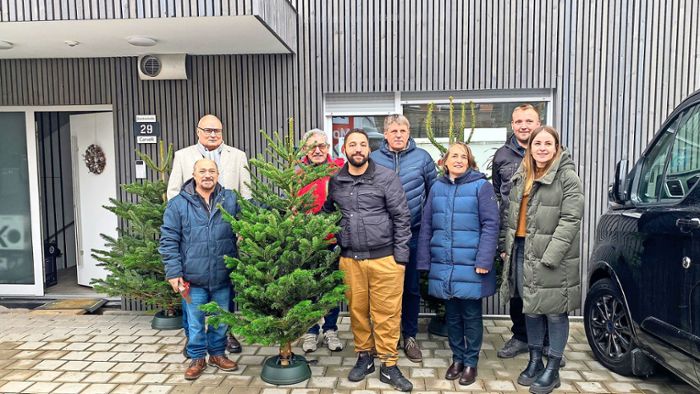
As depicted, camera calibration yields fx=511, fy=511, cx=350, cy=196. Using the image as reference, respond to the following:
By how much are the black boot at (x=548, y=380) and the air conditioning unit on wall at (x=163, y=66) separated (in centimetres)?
471

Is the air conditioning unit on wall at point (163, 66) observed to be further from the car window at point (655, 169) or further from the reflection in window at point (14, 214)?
the car window at point (655, 169)

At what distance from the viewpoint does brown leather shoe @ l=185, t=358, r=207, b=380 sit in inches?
160

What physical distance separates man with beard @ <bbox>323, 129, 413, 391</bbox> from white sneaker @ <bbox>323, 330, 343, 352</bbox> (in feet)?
2.45

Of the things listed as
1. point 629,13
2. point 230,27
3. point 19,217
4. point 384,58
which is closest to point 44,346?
point 19,217

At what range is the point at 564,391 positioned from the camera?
3.81 metres

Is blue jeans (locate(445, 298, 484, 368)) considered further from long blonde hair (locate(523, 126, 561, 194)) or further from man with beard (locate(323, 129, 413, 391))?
long blonde hair (locate(523, 126, 561, 194))

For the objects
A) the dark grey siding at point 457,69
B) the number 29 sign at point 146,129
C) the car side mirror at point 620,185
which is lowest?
the car side mirror at point 620,185

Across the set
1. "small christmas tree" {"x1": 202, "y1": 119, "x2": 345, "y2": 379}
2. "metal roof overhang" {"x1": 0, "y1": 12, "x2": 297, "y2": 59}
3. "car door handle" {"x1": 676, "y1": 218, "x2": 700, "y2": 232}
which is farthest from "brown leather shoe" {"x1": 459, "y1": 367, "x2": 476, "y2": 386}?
"metal roof overhang" {"x1": 0, "y1": 12, "x2": 297, "y2": 59}

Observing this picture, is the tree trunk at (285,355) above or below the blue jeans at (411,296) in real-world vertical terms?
below

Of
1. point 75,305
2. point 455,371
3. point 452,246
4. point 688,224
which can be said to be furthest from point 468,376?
point 75,305

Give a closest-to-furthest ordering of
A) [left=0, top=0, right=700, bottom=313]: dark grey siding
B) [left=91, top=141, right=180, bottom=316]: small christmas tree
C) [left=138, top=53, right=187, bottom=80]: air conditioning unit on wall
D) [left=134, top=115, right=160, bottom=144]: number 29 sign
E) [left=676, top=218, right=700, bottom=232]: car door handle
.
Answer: [left=676, top=218, right=700, bottom=232]: car door handle → [left=91, top=141, right=180, bottom=316]: small christmas tree → [left=0, top=0, right=700, bottom=313]: dark grey siding → [left=138, top=53, right=187, bottom=80]: air conditioning unit on wall → [left=134, top=115, right=160, bottom=144]: number 29 sign

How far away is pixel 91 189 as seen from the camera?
669 cm

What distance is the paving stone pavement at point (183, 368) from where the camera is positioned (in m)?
3.91

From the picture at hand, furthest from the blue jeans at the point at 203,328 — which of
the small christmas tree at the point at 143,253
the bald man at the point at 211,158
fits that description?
the small christmas tree at the point at 143,253
